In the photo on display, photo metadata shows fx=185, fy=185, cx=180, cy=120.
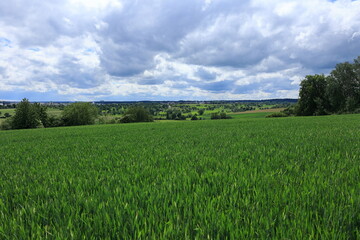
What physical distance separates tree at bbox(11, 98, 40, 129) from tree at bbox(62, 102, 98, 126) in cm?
1270

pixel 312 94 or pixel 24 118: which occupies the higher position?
pixel 312 94

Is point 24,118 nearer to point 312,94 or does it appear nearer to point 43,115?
point 43,115

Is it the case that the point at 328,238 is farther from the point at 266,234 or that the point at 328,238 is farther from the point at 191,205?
the point at 191,205

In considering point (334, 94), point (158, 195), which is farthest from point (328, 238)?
point (334, 94)

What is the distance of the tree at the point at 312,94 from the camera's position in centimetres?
6403

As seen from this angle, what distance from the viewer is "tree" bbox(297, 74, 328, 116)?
64.0 m

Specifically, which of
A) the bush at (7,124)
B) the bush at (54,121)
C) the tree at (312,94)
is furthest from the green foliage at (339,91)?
the bush at (7,124)

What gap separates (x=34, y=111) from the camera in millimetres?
68500

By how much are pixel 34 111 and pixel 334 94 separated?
10314cm

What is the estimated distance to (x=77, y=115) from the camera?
79.4 metres

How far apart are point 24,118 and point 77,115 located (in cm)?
1759

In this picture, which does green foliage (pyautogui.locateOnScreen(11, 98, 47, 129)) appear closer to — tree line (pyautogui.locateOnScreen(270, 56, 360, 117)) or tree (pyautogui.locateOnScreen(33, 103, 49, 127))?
tree (pyautogui.locateOnScreen(33, 103, 49, 127))

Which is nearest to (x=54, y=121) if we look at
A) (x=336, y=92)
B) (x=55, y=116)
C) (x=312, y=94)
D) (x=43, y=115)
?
(x=55, y=116)

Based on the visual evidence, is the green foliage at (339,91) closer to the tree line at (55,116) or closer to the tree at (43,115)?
the tree line at (55,116)
